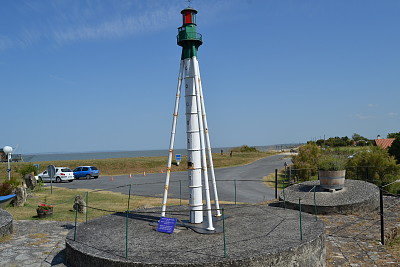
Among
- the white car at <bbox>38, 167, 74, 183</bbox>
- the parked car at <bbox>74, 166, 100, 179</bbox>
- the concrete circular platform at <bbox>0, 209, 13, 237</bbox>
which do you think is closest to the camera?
the concrete circular platform at <bbox>0, 209, 13, 237</bbox>

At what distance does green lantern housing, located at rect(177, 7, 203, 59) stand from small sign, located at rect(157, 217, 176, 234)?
16.1ft

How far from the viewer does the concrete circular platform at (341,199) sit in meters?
13.4

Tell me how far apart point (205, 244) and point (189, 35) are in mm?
5928

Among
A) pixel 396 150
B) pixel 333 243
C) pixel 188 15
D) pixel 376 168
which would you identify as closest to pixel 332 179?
pixel 333 243

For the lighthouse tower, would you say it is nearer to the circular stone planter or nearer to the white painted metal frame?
the white painted metal frame

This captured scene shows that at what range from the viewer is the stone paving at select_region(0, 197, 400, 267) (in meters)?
8.92

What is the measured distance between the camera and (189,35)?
10.2 metres

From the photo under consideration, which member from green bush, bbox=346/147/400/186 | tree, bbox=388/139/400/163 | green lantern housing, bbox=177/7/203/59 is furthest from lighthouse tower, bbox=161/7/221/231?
tree, bbox=388/139/400/163

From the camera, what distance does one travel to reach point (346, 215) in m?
13.3

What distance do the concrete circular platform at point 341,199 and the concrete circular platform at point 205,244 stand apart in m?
2.95

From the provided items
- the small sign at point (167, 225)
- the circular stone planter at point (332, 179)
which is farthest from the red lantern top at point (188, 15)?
the circular stone planter at point (332, 179)

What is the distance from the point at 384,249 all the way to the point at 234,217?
4.41 metres

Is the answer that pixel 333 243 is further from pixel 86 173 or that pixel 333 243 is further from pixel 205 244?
pixel 86 173

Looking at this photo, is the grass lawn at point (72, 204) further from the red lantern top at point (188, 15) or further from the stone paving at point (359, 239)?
the stone paving at point (359, 239)
